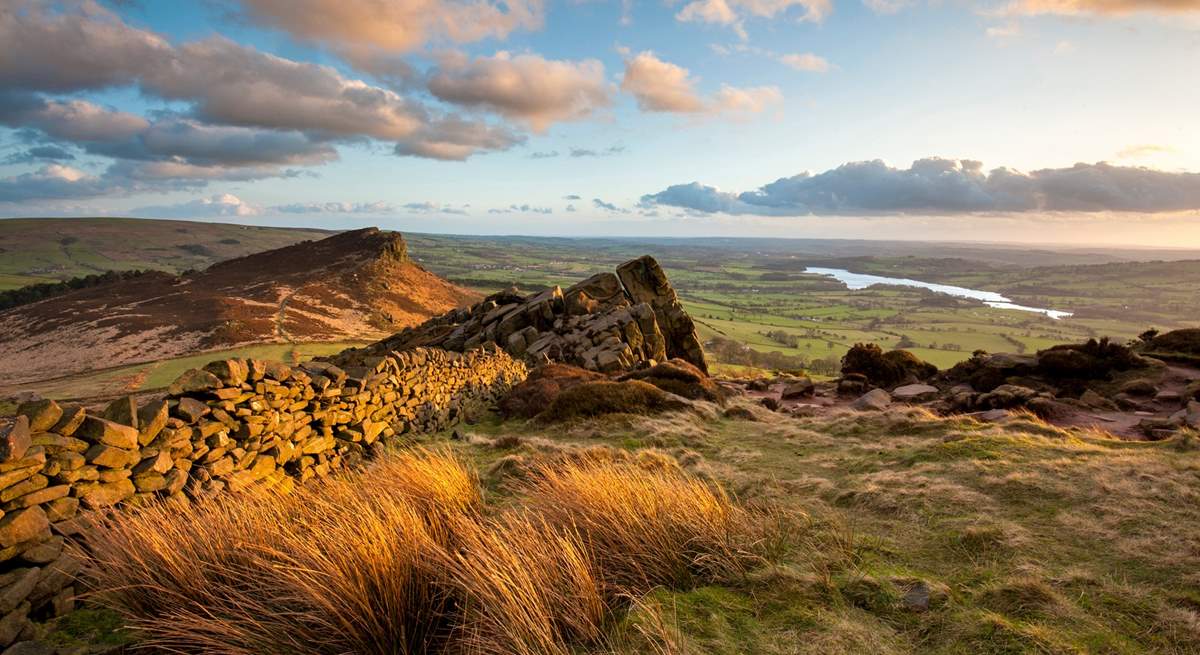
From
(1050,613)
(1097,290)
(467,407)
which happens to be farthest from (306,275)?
(1097,290)

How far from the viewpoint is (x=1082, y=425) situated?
47.4ft

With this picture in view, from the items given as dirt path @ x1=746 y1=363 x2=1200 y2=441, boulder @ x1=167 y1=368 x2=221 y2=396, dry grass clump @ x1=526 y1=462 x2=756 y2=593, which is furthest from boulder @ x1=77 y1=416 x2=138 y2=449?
dirt path @ x1=746 y1=363 x2=1200 y2=441

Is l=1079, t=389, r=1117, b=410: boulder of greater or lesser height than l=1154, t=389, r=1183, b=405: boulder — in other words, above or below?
below

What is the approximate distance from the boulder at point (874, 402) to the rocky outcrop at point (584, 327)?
10.8m

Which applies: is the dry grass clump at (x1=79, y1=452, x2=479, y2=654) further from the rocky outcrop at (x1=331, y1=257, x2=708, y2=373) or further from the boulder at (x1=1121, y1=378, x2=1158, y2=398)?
the boulder at (x1=1121, y1=378, x2=1158, y2=398)

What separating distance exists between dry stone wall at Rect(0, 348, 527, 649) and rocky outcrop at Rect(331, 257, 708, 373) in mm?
13594

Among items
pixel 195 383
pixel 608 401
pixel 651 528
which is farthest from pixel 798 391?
pixel 195 383

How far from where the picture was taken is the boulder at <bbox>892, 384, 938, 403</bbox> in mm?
19672

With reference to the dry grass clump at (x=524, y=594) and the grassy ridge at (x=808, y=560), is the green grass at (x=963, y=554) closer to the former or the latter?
the grassy ridge at (x=808, y=560)

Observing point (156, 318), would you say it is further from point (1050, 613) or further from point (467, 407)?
point (1050, 613)

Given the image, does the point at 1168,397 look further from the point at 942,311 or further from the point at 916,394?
the point at 942,311

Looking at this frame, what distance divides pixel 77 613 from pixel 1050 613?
9.25 meters

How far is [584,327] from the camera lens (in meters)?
30.2

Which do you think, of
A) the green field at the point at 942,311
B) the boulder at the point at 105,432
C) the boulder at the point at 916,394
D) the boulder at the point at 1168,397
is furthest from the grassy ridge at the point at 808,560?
the green field at the point at 942,311
